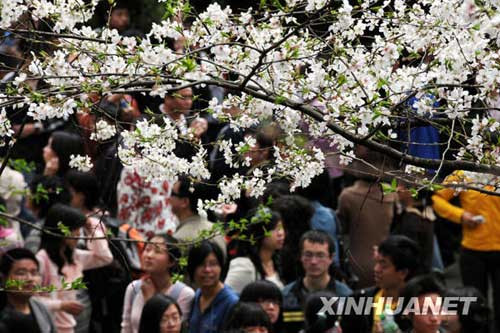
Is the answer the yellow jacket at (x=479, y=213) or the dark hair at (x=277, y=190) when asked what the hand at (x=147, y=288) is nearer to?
the dark hair at (x=277, y=190)

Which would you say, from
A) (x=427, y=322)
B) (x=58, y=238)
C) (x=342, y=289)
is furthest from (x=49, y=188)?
(x=427, y=322)

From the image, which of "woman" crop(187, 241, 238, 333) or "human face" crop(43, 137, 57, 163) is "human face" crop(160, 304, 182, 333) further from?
"human face" crop(43, 137, 57, 163)

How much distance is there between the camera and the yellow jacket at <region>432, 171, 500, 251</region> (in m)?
8.04

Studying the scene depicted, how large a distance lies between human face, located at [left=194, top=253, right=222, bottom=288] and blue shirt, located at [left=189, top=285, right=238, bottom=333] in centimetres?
9

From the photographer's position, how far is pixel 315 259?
285 inches

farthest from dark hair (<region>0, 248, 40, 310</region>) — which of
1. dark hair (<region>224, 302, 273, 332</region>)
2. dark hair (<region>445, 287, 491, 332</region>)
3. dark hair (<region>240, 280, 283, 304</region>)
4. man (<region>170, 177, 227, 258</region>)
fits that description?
dark hair (<region>445, 287, 491, 332</region>)

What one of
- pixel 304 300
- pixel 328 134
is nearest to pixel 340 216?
pixel 304 300

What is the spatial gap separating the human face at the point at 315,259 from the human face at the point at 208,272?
1.89 ft

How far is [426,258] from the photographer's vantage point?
340 inches

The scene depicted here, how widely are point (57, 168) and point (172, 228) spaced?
3.76ft

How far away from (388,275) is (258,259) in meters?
0.91

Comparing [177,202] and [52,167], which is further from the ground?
[52,167]

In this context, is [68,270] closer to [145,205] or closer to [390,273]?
[145,205]

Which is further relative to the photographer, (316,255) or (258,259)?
(258,259)
